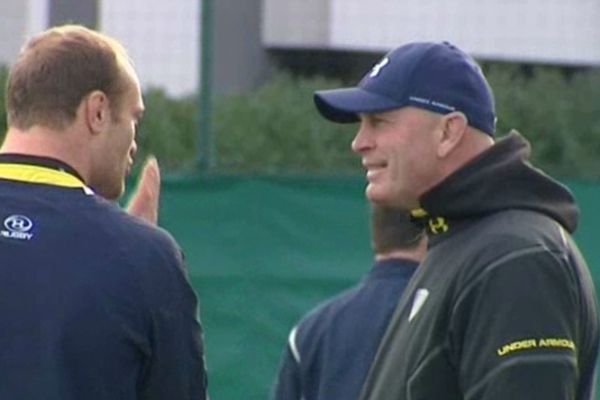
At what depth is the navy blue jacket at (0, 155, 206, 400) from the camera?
357 cm

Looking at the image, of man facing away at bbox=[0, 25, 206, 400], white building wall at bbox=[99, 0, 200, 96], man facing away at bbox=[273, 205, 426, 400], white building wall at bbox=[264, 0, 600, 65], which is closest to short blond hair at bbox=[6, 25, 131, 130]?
man facing away at bbox=[0, 25, 206, 400]

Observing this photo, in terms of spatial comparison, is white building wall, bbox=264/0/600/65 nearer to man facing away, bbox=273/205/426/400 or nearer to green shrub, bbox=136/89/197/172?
green shrub, bbox=136/89/197/172

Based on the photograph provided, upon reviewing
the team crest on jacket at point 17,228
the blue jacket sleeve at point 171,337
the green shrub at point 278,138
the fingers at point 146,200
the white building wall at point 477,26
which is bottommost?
the white building wall at point 477,26

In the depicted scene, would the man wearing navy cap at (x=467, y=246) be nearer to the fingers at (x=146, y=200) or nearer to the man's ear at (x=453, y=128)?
the man's ear at (x=453, y=128)

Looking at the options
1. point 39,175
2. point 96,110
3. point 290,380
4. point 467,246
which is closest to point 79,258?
point 39,175

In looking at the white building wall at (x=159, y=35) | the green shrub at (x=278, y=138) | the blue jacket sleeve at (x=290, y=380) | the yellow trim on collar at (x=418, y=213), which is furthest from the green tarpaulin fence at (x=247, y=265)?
the yellow trim on collar at (x=418, y=213)

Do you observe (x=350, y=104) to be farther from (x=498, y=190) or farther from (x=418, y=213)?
(x=498, y=190)

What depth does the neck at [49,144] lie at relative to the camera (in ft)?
12.1

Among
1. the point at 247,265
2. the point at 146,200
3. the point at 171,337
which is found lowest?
the point at 247,265

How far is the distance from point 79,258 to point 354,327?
1502 mm

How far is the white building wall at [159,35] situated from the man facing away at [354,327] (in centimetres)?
481

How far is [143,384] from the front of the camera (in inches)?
143

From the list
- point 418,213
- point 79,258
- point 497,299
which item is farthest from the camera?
point 418,213

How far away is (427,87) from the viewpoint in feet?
12.2
